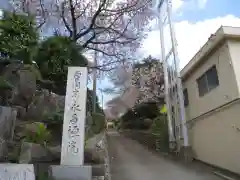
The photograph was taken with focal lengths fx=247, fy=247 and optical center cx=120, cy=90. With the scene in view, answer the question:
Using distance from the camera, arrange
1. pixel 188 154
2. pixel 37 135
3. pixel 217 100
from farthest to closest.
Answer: pixel 188 154 < pixel 217 100 < pixel 37 135

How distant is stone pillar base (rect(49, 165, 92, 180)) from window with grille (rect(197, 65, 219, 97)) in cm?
635

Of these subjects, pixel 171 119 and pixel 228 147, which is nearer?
pixel 228 147

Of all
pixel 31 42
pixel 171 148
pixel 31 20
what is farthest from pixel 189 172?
pixel 31 20

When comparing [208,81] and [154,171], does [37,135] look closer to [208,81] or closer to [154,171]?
[154,171]

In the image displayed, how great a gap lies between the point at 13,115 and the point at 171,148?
8.94 m

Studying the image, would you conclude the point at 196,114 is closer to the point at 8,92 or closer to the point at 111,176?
the point at 111,176

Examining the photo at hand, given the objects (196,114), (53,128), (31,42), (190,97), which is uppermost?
(31,42)

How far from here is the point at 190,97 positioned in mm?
12602

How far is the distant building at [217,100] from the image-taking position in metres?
8.37

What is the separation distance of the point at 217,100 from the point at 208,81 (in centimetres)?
129

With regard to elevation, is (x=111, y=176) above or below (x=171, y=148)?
below

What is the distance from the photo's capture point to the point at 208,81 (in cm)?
1062

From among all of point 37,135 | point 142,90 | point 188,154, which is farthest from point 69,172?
point 142,90

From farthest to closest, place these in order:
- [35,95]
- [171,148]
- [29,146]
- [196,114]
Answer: [171,148]
[196,114]
[35,95]
[29,146]
